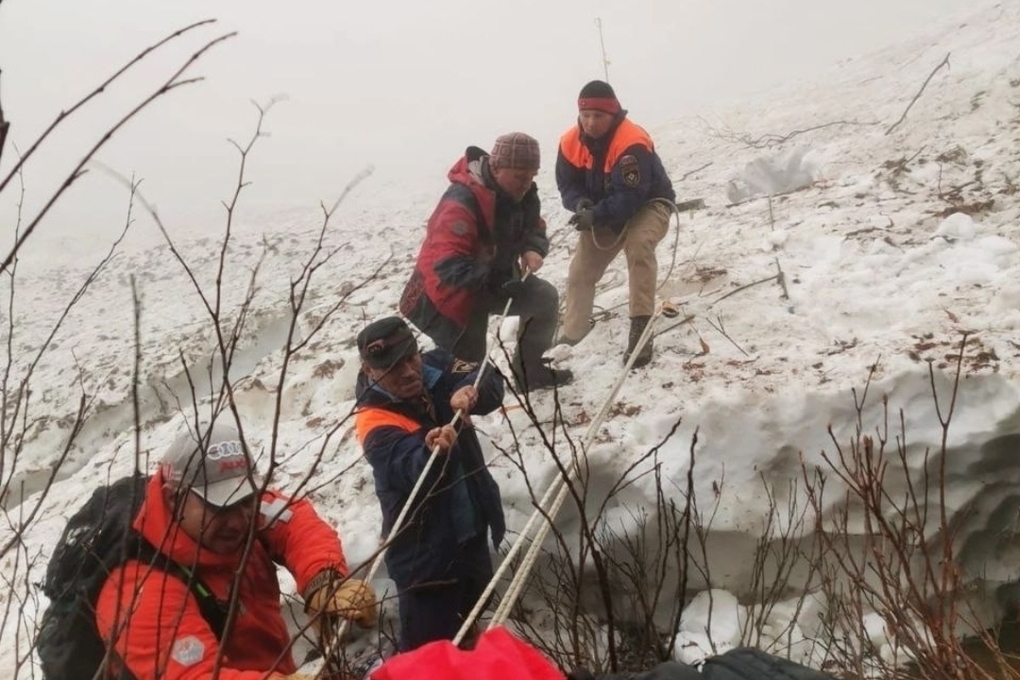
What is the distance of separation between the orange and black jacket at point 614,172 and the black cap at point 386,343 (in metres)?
1.66

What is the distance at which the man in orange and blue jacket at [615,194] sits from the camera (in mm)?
3980

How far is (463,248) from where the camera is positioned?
143 inches

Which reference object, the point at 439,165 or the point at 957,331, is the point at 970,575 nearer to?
the point at 957,331

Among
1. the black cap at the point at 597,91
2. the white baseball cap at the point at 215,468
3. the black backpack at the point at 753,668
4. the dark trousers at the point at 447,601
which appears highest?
the black cap at the point at 597,91

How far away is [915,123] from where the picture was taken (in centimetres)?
686

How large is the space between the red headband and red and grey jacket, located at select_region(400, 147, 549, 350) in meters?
0.54

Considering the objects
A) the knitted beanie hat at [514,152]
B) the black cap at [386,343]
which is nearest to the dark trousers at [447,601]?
the black cap at [386,343]

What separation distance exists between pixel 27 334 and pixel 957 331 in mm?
10168

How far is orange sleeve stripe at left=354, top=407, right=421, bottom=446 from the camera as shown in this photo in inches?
110

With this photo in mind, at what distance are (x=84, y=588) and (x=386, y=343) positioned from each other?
1.22 m

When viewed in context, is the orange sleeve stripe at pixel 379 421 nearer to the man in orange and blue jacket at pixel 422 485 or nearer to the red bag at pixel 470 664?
the man in orange and blue jacket at pixel 422 485

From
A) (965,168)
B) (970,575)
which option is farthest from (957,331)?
(965,168)

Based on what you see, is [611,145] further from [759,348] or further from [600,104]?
[759,348]

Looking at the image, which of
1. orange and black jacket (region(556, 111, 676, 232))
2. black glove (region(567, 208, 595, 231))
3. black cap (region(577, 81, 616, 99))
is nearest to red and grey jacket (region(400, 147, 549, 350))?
black glove (region(567, 208, 595, 231))
